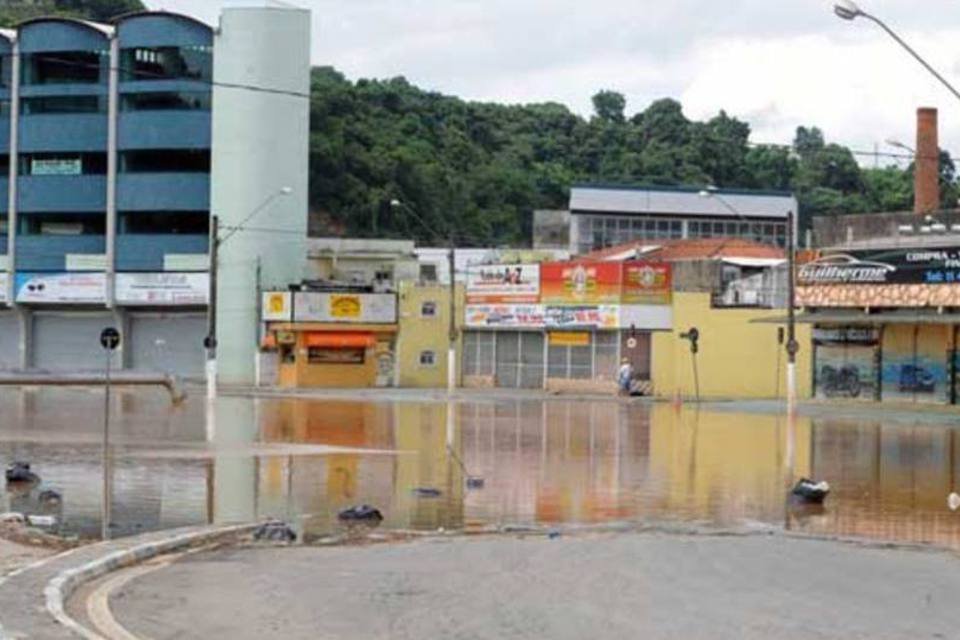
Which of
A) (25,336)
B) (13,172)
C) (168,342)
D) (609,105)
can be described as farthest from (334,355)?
(609,105)

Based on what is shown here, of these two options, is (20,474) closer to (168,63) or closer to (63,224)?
(168,63)

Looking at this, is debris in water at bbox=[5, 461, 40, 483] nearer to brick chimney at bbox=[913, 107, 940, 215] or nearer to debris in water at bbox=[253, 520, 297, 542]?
debris in water at bbox=[253, 520, 297, 542]

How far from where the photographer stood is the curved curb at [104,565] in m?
11.8

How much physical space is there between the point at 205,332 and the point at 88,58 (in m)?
16.6

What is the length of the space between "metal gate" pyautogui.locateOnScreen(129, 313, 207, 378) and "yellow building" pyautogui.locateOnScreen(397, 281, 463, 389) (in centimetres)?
1205

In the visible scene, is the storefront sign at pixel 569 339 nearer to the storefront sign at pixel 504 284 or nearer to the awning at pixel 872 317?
the storefront sign at pixel 504 284

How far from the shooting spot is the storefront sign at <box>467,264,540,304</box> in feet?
255

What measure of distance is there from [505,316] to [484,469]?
5003cm

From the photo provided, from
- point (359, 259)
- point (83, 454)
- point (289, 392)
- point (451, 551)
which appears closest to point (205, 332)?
point (359, 259)

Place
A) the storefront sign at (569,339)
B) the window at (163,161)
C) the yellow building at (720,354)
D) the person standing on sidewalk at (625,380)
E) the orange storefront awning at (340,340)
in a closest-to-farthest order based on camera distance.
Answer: the yellow building at (720,354), the person standing on sidewalk at (625,380), the storefront sign at (569,339), the orange storefront awning at (340,340), the window at (163,161)

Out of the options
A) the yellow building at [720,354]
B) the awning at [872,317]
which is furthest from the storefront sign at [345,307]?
the awning at [872,317]

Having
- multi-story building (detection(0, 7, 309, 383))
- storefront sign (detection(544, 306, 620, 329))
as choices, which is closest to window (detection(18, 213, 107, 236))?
multi-story building (detection(0, 7, 309, 383))

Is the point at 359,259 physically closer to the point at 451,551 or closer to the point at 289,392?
the point at 289,392

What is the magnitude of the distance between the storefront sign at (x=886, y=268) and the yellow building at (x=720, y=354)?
14.9 feet
